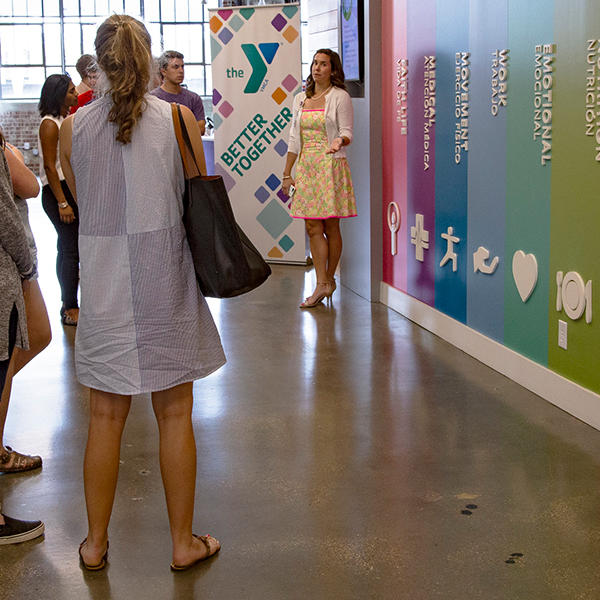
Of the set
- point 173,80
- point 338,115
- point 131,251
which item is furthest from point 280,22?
point 131,251

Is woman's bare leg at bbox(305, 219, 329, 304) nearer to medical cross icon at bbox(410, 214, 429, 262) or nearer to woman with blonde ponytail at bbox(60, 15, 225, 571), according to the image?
medical cross icon at bbox(410, 214, 429, 262)

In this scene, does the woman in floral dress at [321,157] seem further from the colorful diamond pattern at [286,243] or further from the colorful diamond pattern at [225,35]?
the colorful diamond pattern at [225,35]

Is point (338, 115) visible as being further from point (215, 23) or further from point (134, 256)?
point (134, 256)

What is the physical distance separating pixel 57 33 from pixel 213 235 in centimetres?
2203

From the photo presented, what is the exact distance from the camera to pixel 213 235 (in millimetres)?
2326

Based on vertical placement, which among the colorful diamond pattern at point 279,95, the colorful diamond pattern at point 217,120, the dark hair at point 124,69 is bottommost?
the dark hair at point 124,69

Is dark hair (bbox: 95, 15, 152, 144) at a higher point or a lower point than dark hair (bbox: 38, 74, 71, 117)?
lower

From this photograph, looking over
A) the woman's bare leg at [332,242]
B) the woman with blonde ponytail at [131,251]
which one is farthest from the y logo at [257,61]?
the woman with blonde ponytail at [131,251]

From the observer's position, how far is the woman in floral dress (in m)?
6.00

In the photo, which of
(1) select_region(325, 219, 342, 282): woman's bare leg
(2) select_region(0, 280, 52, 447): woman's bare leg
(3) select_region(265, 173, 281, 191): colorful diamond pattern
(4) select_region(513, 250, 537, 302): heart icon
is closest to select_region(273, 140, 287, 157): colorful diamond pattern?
(3) select_region(265, 173, 281, 191): colorful diamond pattern

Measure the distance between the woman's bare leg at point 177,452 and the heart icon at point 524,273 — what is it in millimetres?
2070

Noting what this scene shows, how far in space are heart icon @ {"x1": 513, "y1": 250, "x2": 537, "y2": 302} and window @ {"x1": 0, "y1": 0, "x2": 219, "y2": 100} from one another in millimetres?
19724

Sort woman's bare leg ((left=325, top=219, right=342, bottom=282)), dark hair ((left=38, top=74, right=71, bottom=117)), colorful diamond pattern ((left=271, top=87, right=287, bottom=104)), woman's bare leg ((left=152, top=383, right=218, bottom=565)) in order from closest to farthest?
1. woman's bare leg ((left=152, top=383, right=218, bottom=565))
2. dark hair ((left=38, top=74, right=71, bottom=117))
3. woman's bare leg ((left=325, top=219, right=342, bottom=282))
4. colorful diamond pattern ((left=271, top=87, right=287, bottom=104))

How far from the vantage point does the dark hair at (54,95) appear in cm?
504
